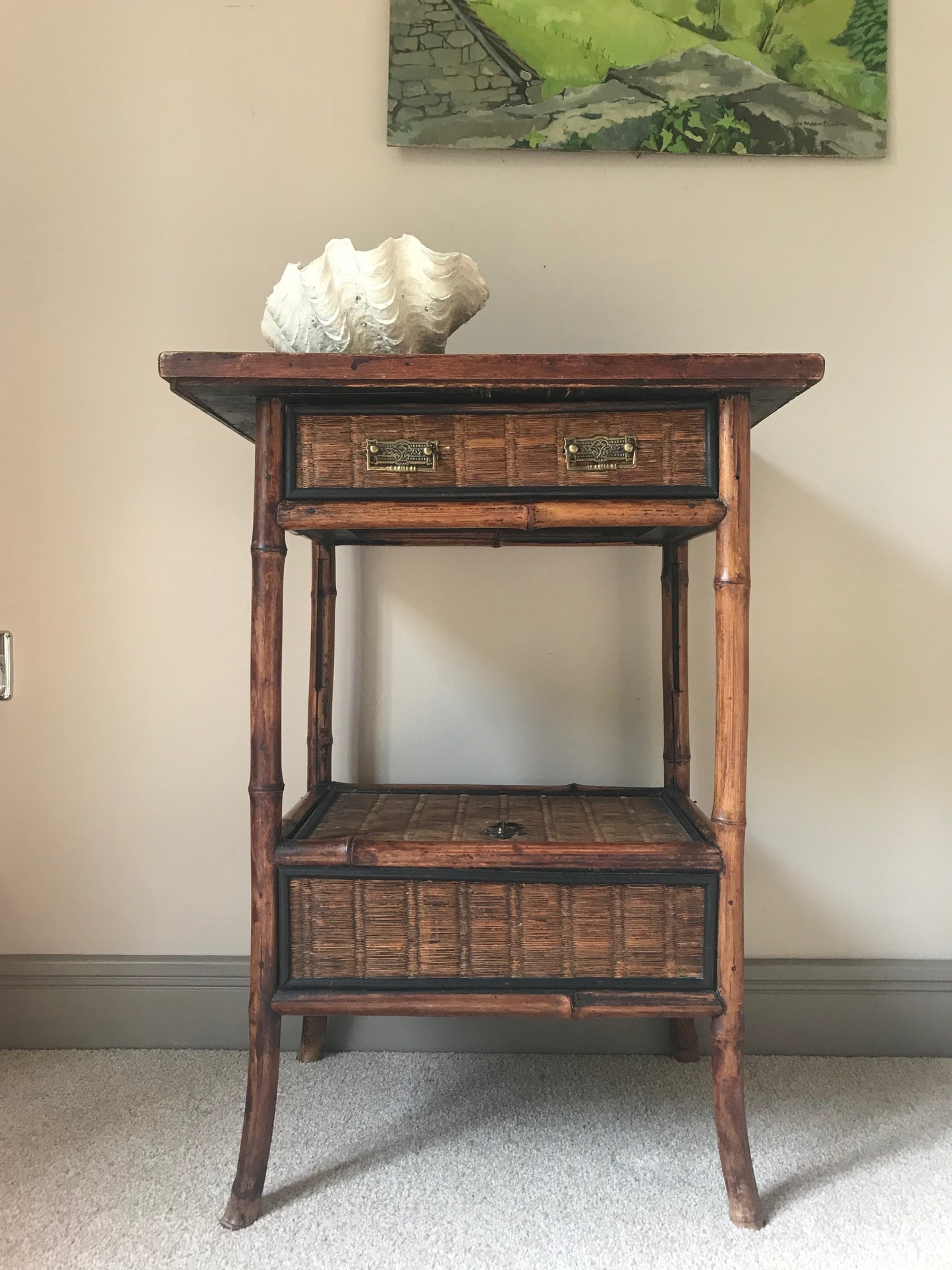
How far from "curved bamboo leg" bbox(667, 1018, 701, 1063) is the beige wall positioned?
206mm

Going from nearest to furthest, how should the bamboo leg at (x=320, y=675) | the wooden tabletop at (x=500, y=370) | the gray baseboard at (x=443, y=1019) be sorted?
the wooden tabletop at (x=500, y=370), the bamboo leg at (x=320, y=675), the gray baseboard at (x=443, y=1019)

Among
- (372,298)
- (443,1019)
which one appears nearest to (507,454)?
(372,298)

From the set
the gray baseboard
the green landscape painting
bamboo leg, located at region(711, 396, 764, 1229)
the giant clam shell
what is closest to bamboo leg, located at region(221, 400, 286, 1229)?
the giant clam shell

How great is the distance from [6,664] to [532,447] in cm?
110

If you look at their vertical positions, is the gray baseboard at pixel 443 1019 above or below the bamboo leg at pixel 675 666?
below


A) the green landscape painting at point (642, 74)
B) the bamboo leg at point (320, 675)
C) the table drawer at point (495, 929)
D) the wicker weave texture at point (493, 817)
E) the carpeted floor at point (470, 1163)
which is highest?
the green landscape painting at point (642, 74)

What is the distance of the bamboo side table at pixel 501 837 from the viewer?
109 cm

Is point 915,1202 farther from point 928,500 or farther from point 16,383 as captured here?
point 16,383

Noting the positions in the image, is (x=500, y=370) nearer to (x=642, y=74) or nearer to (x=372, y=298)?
(x=372, y=298)

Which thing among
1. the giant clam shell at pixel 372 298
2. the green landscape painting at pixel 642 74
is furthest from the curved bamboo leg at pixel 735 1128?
the green landscape painting at pixel 642 74

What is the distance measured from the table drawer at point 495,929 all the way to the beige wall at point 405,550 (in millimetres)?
485

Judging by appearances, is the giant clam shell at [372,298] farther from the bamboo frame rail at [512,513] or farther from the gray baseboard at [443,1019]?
the gray baseboard at [443,1019]

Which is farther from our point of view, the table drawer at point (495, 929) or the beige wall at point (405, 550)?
the beige wall at point (405, 550)

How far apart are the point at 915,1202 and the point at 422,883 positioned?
81cm
